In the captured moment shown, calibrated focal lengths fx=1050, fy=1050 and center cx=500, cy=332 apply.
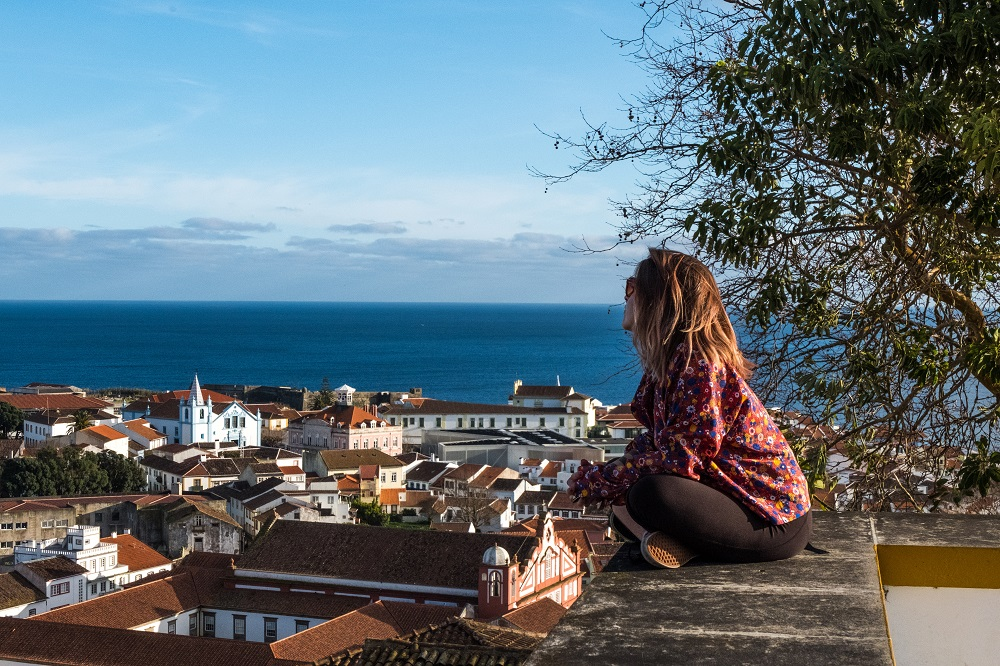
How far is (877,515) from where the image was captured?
10.0 feet

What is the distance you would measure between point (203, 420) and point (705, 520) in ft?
172

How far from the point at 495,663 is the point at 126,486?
32.1 m

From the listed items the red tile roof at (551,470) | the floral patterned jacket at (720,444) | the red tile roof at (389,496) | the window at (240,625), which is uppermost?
the floral patterned jacket at (720,444)

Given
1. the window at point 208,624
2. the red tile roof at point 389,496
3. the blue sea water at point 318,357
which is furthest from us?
the blue sea water at point 318,357

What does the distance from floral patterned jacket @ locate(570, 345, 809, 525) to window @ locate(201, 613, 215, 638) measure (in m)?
19.9

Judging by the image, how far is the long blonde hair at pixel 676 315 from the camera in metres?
2.36

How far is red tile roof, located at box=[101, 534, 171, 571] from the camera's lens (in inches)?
998

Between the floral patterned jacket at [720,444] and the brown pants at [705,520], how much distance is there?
31 mm

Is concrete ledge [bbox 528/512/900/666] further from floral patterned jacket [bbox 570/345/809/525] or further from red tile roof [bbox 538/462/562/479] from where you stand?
red tile roof [bbox 538/462/562/479]

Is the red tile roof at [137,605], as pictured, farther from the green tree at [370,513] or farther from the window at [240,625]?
the green tree at [370,513]

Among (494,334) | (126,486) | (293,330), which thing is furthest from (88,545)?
(293,330)

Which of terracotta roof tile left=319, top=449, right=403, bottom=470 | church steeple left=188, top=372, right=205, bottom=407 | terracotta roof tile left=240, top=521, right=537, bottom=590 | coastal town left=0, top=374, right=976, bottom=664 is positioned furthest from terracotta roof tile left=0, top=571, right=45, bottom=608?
church steeple left=188, top=372, right=205, bottom=407

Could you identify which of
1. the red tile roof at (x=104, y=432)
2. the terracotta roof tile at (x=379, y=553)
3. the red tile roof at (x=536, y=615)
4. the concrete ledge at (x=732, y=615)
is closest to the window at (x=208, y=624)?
the terracotta roof tile at (x=379, y=553)

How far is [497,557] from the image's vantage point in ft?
62.6
